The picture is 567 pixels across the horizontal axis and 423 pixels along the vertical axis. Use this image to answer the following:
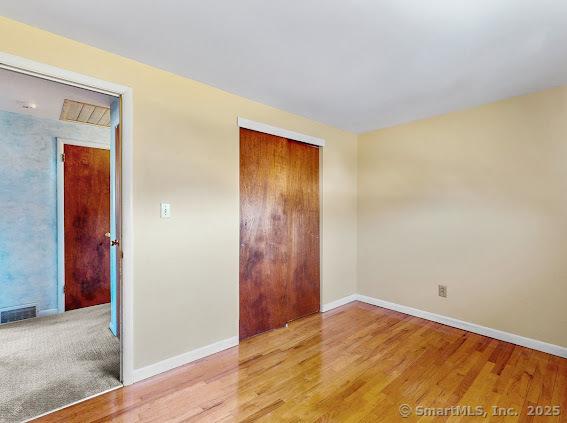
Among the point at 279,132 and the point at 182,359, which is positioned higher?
the point at 279,132

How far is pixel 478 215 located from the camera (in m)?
2.84

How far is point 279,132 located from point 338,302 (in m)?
2.22

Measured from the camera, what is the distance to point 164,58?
2023 millimetres

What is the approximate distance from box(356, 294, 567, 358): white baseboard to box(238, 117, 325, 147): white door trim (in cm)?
214

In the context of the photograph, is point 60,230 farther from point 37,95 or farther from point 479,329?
point 479,329

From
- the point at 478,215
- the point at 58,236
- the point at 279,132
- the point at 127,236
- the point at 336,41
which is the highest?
the point at 336,41

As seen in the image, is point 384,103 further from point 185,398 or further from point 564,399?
point 185,398

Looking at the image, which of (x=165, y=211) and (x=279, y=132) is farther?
(x=279, y=132)

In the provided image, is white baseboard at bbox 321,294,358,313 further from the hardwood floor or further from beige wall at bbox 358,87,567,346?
the hardwood floor

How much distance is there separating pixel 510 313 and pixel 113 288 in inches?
148

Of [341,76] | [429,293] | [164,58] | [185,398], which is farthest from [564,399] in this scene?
[164,58]

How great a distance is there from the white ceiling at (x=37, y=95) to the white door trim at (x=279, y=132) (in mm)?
1173

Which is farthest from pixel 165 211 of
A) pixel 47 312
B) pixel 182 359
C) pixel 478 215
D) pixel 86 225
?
pixel 478 215

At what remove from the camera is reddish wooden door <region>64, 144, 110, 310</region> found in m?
3.48
